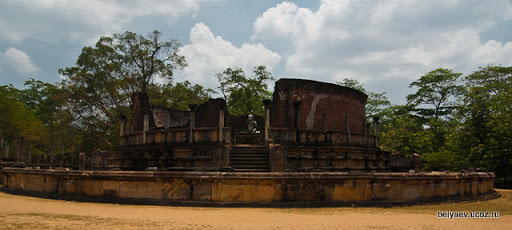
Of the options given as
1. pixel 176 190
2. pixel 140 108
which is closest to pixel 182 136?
pixel 140 108

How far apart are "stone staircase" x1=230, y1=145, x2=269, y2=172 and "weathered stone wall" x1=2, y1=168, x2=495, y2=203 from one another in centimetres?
404

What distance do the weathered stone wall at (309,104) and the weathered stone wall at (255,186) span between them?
30.1ft

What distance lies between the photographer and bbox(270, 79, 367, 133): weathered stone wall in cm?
1744

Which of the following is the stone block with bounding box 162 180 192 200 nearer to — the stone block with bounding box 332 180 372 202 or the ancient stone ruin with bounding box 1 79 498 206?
the ancient stone ruin with bounding box 1 79 498 206

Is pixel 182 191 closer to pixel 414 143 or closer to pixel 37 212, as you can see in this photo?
pixel 37 212

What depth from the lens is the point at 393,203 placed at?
7.70 metres

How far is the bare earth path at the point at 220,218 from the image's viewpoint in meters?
5.28

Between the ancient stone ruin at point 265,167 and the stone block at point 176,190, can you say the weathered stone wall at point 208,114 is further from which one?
the stone block at point 176,190

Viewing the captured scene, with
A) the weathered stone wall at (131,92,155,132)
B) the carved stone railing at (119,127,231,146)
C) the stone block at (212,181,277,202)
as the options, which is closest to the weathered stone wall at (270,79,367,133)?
the carved stone railing at (119,127,231,146)

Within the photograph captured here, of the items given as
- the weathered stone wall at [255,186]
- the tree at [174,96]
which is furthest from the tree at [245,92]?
the weathered stone wall at [255,186]

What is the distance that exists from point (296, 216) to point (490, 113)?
647 inches

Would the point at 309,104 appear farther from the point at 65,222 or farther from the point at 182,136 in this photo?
the point at 65,222

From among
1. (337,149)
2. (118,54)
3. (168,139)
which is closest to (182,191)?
(168,139)

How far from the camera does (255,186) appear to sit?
728 cm
